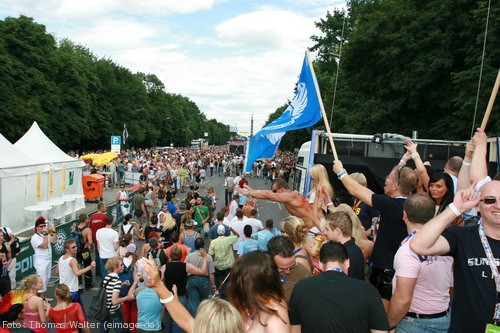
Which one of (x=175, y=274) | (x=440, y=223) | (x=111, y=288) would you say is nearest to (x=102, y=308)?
(x=111, y=288)

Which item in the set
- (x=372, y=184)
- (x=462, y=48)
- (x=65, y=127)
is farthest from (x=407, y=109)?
(x=65, y=127)

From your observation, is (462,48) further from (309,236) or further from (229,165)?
(229,165)

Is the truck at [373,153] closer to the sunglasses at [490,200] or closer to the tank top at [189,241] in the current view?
the tank top at [189,241]

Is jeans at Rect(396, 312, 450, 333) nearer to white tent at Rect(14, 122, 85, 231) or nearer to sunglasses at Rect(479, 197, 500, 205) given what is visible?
sunglasses at Rect(479, 197, 500, 205)

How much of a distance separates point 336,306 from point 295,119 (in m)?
5.56

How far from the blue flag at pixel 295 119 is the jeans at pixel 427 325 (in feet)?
14.3

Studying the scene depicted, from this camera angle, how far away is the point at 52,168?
18.5 m

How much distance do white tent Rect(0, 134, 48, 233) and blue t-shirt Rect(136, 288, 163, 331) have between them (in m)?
10.7

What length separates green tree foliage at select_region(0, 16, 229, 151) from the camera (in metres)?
42.2

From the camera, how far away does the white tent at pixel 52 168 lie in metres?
18.2

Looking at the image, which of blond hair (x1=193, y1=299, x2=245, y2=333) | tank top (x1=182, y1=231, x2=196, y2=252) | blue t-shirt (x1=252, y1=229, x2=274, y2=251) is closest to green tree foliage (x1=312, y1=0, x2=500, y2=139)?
blue t-shirt (x1=252, y1=229, x2=274, y2=251)

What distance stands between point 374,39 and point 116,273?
23.5 metres

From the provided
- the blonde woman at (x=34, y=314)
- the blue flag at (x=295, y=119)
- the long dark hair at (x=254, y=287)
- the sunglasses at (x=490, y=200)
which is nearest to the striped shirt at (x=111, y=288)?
the blonde woman at (x=34, y=314)

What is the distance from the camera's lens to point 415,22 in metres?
22.8
